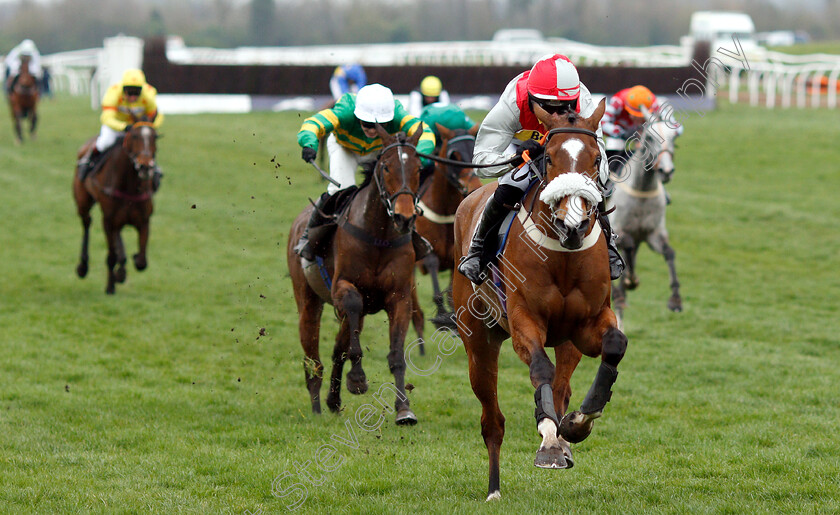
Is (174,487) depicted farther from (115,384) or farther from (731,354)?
(731,354)

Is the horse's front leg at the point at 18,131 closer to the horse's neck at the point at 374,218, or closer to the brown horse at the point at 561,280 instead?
the horse's neck at the point at 374,218

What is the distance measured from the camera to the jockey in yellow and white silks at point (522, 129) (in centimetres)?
429

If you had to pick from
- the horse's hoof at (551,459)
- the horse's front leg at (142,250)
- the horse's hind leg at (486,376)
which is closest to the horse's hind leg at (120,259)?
the horse's front leg at (142,250)

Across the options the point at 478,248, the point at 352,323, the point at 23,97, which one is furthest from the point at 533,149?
the point at 23,97

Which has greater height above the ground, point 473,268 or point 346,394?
point 473,268

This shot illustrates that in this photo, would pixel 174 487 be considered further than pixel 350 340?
No

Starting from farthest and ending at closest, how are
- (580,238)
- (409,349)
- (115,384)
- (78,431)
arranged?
(409,349)
(115,384)
(78,431)
(580,238)

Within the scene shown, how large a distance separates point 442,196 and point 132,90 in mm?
4080

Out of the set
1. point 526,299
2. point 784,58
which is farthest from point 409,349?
point 784,58

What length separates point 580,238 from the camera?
385 centimetres

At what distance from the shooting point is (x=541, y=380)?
12.7 feet

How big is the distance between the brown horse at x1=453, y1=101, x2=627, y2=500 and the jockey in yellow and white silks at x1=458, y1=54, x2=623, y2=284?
14cm

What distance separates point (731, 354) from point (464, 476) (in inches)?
161

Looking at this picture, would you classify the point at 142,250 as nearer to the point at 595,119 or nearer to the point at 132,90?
the point at 132,90
